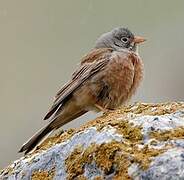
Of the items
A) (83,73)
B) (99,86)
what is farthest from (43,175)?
(83,73)

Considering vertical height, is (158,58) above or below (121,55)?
below

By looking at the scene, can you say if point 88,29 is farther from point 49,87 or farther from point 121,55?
point 121,55

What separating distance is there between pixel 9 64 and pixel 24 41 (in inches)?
51.4

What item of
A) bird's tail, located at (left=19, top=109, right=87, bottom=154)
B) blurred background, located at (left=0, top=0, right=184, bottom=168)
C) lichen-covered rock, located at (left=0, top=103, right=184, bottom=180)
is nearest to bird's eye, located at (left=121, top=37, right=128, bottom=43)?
bird's tail, located at (left=19, top=109, right=87, bottom=154)

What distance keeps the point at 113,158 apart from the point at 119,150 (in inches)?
2.8

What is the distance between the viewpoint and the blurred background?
49.8 feet

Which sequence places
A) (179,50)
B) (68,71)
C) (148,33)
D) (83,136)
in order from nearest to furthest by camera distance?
(83,136) → (68,71) → (179,50) → (148,33)

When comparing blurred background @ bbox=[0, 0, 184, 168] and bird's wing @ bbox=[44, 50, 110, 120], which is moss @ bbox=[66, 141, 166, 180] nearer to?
bird's wing @ bbox=[44, 50, 110, 120]

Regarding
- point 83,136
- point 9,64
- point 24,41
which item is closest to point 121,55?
point 83,136

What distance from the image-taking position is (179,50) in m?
17.5

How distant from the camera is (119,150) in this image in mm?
5402

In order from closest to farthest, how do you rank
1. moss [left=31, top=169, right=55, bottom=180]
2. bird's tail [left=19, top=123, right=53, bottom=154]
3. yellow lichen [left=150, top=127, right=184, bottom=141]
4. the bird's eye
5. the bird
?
yellow lichen [left=150, top=127, right=184, bottom=141]
moss [left=31, top=169, right=55, bottom=180]
bird's tail [left=19, top=123, right=53, bottom=154]
the bird
the bird's eye

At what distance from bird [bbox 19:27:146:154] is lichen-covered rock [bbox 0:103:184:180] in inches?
105

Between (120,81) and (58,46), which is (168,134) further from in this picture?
(58,46)
